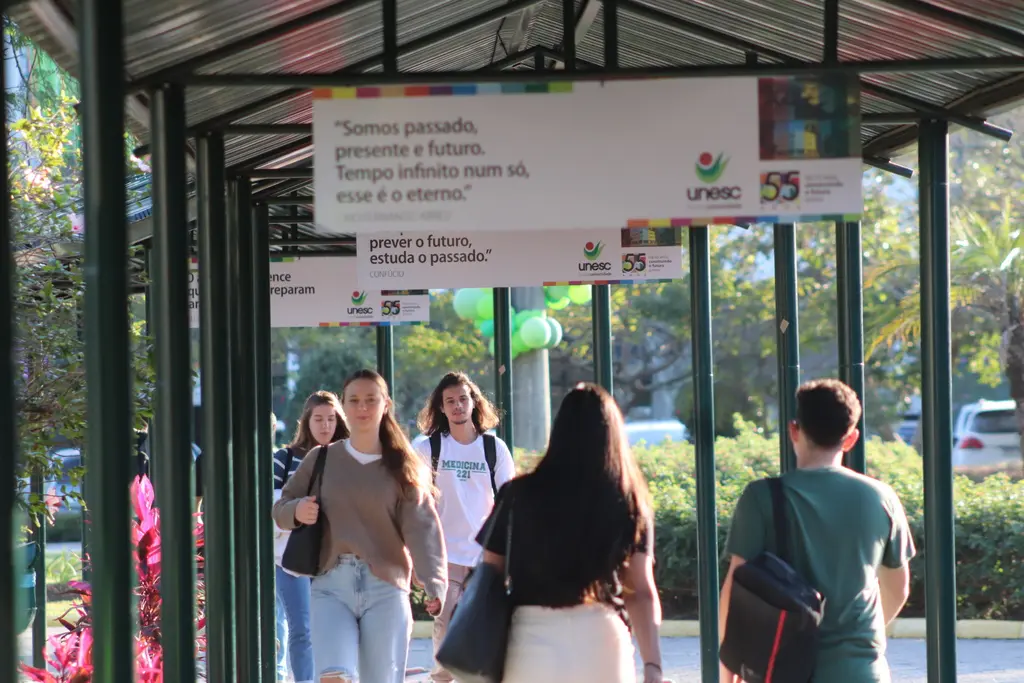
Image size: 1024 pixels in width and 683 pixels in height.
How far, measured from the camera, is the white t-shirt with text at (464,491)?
8500mm

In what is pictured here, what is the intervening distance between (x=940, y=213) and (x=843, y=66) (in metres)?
1.77

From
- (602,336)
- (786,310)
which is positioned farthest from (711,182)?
(602,336)

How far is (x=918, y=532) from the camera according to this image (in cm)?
1345

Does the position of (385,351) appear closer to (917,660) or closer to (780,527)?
(917,660)

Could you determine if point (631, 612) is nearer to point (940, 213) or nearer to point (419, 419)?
point (940, 213)

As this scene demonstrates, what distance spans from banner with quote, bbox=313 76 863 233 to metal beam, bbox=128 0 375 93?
2.14 ft

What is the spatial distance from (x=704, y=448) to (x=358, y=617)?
13.1ft

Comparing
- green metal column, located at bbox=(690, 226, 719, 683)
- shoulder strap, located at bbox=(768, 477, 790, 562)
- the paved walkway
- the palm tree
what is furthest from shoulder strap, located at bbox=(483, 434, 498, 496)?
the palm tree

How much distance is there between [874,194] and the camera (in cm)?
3038

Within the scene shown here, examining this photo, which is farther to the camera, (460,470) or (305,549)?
(460,470)

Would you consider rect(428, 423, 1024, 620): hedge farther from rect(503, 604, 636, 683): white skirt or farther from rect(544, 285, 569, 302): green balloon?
rect(503, 604, 636, 683): white skirt

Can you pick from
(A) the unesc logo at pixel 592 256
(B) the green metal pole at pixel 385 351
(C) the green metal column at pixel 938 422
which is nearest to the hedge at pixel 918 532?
(B) the green metal pole at pixel 385 351

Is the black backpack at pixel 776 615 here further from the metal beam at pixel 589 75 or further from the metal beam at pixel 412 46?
the metal beam at pixel 412 46

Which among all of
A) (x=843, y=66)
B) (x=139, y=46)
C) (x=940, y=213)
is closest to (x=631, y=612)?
(x=843, y=66)
